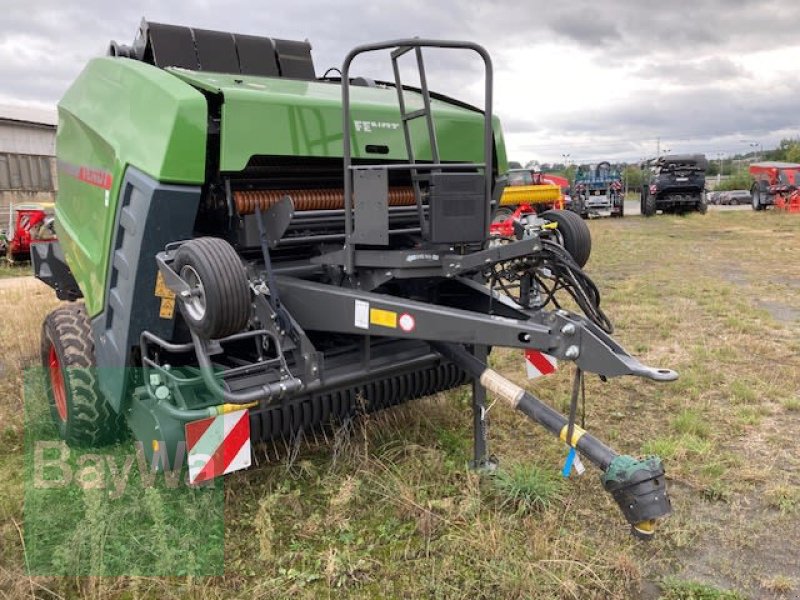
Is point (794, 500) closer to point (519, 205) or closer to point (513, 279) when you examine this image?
point (513, 279)

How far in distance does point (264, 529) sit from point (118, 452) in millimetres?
1328

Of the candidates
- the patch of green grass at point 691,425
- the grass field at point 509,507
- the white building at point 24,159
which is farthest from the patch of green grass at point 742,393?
the white building at point 24,159

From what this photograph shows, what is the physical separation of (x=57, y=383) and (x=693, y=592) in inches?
140

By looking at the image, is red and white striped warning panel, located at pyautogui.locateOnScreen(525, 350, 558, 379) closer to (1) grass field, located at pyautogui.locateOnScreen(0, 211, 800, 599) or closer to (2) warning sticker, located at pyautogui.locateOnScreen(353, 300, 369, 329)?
(1) grass field, located at pyautogui.locateOnScreen(0, 211, 800, 599)

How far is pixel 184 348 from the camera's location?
3023 millimetres

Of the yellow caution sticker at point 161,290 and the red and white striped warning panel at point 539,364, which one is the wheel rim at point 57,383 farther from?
the red and white striped warning panel at point 539,364

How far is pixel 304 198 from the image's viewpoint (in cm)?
344

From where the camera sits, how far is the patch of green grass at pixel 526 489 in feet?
10.1

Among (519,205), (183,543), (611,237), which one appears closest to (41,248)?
(183,543)

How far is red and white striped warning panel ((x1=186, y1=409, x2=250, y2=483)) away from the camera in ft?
9.50

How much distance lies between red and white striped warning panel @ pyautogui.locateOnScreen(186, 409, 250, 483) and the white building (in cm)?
1934

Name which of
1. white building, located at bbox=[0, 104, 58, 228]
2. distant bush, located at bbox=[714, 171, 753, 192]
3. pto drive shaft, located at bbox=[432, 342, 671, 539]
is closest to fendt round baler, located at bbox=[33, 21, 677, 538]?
pto drive shaft, located at bbox=[432, 342, 671, 539]

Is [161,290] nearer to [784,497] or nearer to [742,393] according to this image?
[784,497]

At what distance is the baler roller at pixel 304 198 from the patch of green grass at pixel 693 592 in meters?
2.15
